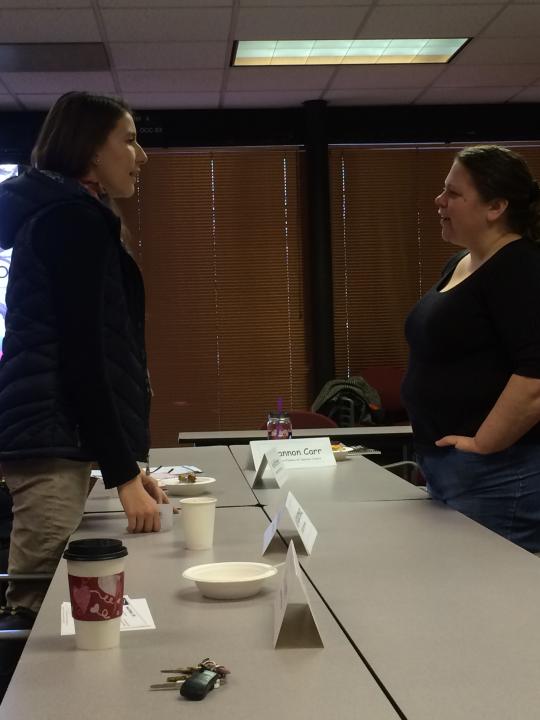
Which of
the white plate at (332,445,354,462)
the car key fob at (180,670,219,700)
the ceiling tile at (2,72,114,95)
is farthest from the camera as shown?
the ceiling tile at (2,72,114,95)

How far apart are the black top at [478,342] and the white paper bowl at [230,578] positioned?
0.84m

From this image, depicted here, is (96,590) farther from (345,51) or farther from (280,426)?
(345,51)

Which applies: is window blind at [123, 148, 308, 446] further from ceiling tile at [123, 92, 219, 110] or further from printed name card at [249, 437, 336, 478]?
printed name card at [249, 437, 336, 478]

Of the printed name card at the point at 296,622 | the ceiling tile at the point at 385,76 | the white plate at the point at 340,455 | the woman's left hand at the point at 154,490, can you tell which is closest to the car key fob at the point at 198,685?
the printed name card at the point at 296,622

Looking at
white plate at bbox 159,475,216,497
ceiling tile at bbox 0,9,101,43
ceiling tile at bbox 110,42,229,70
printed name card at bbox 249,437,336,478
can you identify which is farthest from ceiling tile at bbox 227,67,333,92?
white plate at bbox 159,475,216,497

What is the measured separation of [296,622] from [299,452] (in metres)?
1.71

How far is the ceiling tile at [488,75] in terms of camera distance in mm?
6141

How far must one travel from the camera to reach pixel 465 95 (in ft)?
22.3

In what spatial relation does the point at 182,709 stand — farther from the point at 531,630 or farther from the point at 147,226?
the point at 147,226

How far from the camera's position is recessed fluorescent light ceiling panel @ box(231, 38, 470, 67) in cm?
567

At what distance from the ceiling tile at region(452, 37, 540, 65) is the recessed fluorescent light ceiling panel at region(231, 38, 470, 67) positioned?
9 cm

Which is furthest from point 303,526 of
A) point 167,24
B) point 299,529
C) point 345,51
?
point 345,51

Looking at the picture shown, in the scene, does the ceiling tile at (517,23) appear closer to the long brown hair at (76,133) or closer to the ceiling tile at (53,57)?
the ceiling tile at (53,57)

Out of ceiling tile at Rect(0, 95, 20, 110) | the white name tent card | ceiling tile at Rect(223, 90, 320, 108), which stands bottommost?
the white name tent card
